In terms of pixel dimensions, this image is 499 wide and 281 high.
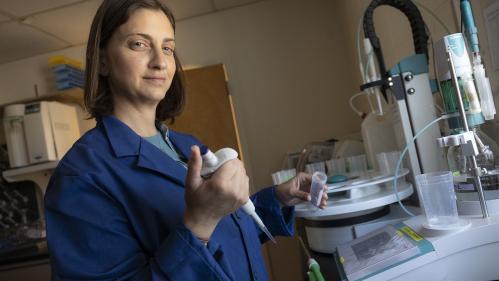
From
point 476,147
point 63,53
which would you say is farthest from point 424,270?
point 63,53

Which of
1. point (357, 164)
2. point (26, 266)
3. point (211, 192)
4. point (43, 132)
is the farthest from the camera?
point (43, 132)

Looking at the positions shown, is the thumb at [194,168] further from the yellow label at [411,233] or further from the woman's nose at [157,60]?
the yellow label at [411,233]

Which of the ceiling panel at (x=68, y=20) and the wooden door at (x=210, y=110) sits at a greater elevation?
the ceiling panel at (x=68, y=20)

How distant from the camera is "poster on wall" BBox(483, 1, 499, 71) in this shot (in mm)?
855

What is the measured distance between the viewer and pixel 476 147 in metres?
0.71

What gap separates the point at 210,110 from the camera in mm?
Answer: 2609

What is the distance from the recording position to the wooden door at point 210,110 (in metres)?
2.57

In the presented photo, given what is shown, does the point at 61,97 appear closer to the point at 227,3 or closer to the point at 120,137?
the point at 227,3

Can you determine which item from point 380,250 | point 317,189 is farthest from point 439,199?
point 317,189

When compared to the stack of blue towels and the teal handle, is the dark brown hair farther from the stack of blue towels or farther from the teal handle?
the stack of blue towels

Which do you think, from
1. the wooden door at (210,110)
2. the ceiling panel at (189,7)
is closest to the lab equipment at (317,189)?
the wooden door at (210,110)

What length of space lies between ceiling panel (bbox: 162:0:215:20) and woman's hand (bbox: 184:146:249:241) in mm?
2161

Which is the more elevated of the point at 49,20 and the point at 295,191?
the point at 49,20

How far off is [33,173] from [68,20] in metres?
1.17
